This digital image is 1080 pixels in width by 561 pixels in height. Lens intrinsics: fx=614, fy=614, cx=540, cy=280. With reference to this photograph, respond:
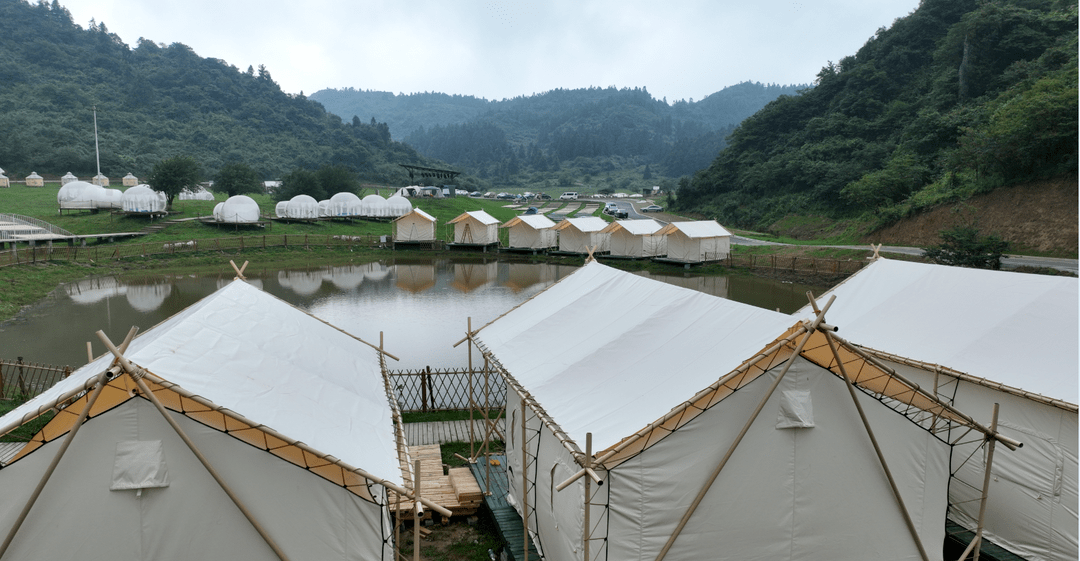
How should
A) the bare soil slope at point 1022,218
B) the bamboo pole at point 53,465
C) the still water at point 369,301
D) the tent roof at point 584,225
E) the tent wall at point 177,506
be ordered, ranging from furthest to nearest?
the tent roof at point 584,225 → the bare soil slope at point 1022,218 → the still water at point 369,301 → the tent wall at point 177,506 → the bamboo pole at point 53,465

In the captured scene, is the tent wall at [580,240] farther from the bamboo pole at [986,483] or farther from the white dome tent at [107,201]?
the bamboo pole at [986,483]

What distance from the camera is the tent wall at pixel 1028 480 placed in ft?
26.8

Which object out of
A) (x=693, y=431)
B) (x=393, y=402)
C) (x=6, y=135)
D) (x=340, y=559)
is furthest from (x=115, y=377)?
(x=6, y=135)

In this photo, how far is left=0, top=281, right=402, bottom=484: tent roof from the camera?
20.6ft

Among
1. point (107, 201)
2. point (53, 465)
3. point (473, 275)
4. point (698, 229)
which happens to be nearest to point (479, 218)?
point (473, 275)

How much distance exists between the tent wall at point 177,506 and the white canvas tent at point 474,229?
45.2 meters

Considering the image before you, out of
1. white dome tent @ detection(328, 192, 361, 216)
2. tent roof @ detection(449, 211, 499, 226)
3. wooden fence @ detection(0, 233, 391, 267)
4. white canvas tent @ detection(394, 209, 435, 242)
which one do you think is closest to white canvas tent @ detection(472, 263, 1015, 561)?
wooden fence @ detection(0, 233, 391, 267)

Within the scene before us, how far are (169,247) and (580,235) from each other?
29.7 meters

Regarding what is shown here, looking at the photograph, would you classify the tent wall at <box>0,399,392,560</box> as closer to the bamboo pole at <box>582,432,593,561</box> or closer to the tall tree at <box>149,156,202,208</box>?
the bamboo pole at <box>582,432,593,561</box>

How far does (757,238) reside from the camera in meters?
51.4

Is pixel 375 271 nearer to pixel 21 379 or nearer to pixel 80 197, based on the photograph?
pixel 21 379

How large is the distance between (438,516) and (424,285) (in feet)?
85.1

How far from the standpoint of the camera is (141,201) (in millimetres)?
51250

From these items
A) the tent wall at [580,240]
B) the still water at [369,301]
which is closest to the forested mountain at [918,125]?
the still water at [369,301]
